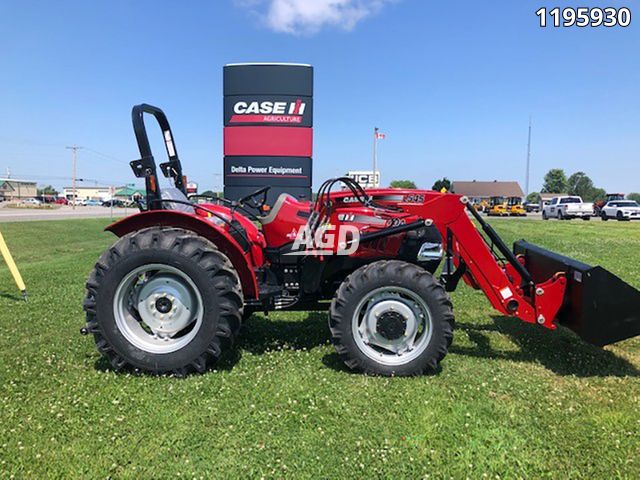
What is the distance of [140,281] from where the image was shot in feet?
12.4

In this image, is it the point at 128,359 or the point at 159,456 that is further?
the point at 128,359

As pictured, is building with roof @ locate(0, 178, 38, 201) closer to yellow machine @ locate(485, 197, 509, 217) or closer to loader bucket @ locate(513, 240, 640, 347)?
yellow machine @ locate(485, 197, 509, 217)

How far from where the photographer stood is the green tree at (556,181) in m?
108

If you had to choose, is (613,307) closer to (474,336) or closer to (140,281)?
(474,336)

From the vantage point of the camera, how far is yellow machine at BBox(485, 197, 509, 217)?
144 feet

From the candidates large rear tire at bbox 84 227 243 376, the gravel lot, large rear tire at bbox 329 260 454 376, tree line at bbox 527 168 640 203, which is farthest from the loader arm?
tree line at bbox 527 168 640 203

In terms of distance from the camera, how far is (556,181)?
357 ft

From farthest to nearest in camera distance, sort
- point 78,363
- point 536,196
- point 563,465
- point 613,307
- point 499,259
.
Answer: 1. point 536,196
2. point 499,259
3. point 78,363
4. point 613,307
5. point 563,465

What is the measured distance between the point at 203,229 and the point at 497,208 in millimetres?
44808

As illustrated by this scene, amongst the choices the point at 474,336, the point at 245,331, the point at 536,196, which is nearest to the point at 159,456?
the point at 245,331

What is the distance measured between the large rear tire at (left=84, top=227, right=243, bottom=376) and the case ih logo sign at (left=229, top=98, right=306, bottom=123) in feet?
28.8

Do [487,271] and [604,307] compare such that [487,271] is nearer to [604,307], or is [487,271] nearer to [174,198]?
[604,307]

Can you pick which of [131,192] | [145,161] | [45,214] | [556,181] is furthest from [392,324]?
[556,181]

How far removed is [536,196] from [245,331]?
103616 millimetres
